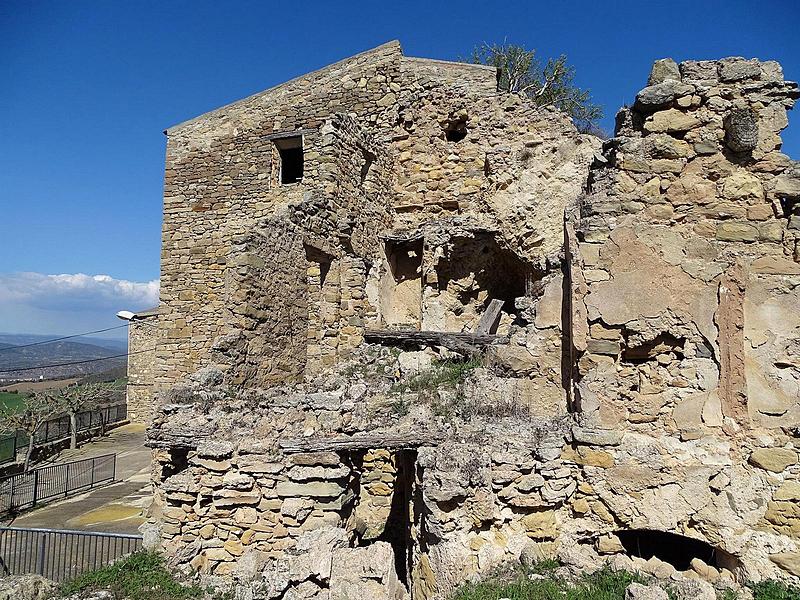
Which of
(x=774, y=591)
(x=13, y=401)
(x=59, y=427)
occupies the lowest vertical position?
(x=13, y=401)

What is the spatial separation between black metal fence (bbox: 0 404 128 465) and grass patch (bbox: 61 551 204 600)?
1268 cm

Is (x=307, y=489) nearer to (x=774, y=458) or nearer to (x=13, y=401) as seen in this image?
(x=774, y=458)

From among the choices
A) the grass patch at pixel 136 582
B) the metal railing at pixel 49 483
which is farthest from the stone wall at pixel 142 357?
the grass patch at pixel 136 582

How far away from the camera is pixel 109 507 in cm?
1032

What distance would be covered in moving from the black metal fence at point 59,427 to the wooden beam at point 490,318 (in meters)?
14.2

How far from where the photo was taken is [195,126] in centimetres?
1266

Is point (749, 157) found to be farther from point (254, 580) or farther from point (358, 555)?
point (254, 580)

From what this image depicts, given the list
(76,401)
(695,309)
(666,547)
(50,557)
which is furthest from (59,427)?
(695,309)

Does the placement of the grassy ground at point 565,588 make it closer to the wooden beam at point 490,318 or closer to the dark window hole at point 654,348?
the dark window hole at point 654,348

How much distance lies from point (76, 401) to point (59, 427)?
3.18 ft

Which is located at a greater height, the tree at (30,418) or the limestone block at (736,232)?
the limestone block at (736,232)

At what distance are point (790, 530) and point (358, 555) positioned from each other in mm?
3922

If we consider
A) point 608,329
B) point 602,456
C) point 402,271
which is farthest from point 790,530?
point 402,271

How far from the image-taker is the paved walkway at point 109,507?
9336 mm
